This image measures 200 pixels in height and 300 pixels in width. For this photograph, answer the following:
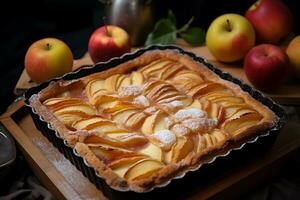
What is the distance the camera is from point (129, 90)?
1216 millimetres

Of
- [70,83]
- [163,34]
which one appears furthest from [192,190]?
[163,34]

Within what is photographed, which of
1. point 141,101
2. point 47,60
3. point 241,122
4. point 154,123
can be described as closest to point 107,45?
point 47,60

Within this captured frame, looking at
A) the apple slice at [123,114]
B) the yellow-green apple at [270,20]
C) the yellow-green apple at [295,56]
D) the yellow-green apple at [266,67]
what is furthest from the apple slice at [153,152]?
the yellow-green apple at [270,20]

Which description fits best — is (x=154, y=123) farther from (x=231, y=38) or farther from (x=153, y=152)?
(x=231, y=38)

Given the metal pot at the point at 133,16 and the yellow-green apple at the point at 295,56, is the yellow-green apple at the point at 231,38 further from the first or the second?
the metal pot at the point at 133,16

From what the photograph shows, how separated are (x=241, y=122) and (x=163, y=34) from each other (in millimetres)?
643

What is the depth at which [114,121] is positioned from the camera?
1.12m

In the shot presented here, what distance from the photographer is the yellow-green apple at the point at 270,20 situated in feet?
4.85

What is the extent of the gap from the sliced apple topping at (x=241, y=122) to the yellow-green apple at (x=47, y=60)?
57 centimetres

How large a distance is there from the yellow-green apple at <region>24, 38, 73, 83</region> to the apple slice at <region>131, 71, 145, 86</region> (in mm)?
234

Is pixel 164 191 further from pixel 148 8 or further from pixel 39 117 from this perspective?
pixel 148 8

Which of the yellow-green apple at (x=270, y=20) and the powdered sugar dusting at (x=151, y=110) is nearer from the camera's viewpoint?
the powdered sugar dusting at (x=151, y=110)

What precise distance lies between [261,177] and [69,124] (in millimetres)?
510

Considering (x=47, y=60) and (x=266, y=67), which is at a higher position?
(x=47, y=60)
